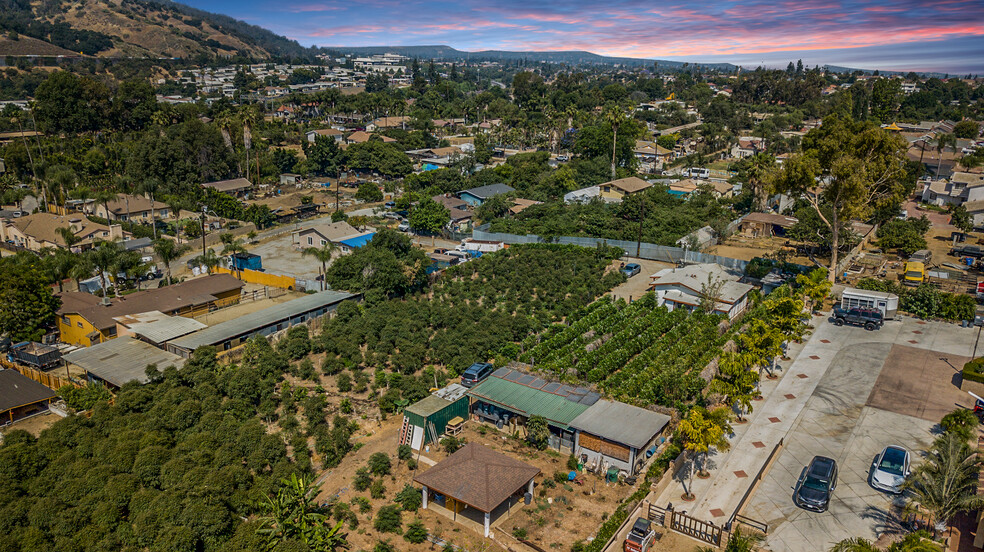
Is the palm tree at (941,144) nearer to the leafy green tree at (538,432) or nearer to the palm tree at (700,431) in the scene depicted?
the palm tree at (700,431)

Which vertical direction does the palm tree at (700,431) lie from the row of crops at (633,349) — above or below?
above

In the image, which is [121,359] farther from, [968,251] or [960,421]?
[968,251]

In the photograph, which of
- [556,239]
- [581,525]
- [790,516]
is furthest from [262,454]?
[556,239]

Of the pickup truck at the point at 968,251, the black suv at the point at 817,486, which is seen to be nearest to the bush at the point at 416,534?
the black suv at the point at 817,486

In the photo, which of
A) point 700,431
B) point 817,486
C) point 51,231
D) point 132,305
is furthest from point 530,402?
point 51,231

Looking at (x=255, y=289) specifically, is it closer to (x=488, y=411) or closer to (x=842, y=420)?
(x=488, y=411)

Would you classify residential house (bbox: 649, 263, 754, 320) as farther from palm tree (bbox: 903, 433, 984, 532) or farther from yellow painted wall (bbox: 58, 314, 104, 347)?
yellow painted wall (bbox: 58, 314, 104, 347)

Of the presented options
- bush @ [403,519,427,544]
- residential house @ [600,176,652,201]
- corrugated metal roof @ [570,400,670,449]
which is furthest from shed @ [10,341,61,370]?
residential house @ [600,176,652,201]
